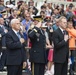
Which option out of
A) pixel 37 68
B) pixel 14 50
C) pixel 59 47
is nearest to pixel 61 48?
pixel 59 47

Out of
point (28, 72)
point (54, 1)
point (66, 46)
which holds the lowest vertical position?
point (28, 72)

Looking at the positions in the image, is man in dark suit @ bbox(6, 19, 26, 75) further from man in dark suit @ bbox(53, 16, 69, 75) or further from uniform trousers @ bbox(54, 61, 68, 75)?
uniform trousers @ bbox(54, 61, 68, 75)

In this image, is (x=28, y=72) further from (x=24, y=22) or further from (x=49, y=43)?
(x=24, y=22)

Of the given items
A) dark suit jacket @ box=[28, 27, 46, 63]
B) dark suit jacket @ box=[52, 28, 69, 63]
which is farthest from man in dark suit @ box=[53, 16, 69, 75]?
dark suit jacket @ box=[28, 27, 46, 63]

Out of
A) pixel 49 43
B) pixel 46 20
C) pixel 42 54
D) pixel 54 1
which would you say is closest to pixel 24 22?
pixel 46 20

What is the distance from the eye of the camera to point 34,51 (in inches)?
380

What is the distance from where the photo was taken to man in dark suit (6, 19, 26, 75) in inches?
348

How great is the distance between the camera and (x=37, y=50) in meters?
9.66

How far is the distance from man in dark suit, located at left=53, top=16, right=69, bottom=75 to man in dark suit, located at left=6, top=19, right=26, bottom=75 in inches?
36.3

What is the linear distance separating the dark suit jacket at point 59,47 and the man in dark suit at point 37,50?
33cm

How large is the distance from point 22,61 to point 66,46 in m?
1.24

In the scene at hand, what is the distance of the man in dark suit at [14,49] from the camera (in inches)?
348

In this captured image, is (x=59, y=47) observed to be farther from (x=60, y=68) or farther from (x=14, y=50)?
(x=14, y=50)

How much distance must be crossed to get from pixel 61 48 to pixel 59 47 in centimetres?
12
